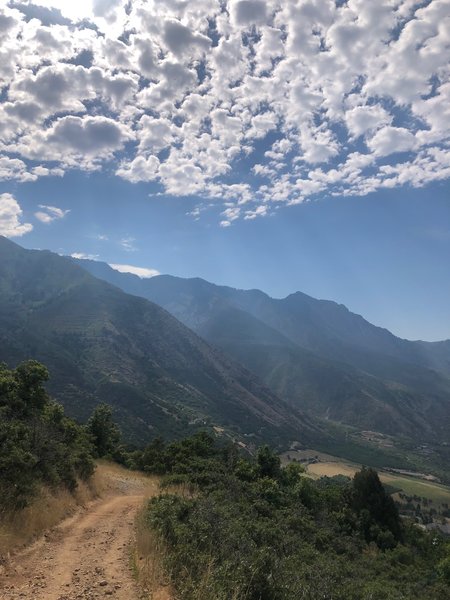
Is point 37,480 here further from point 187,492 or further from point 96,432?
point 96,432

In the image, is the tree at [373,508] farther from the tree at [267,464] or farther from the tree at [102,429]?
the tree at [102,429]

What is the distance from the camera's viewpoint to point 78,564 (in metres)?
10.7

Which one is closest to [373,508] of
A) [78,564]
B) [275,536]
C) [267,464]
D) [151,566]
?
[267,464]

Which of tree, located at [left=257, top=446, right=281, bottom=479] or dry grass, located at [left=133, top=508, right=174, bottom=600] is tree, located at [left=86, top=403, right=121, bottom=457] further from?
dry grass, located at [left=133, top=508, right=174, bottom=600]

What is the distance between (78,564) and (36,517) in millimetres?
3258

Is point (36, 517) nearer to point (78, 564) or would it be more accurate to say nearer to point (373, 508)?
point (78, 564)

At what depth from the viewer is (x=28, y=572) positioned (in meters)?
9.73

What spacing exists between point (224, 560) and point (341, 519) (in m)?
28.1

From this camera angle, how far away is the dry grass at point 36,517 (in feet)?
36.4

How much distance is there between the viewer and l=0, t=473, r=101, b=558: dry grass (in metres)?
11.1

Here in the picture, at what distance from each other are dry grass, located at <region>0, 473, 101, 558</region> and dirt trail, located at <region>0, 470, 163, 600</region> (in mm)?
303

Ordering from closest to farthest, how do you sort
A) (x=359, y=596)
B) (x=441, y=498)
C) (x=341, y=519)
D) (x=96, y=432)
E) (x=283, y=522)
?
(x=359, y=596)
(x=283, y=522)
(x=341, y=519)
(x=96, y=432)
(x=441, y=498)

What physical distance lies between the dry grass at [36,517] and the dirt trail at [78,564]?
0.99 feet

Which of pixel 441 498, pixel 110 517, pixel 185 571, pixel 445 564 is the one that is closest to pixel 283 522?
pixel 110 517
